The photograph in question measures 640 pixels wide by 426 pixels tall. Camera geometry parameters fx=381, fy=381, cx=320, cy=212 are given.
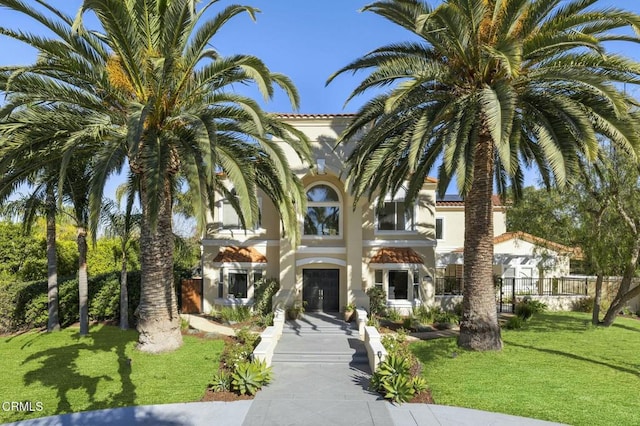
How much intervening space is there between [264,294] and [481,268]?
9.62 metres

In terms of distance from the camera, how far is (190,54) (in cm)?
1093

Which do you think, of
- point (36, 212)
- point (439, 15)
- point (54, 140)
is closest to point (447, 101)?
point (439, 15)

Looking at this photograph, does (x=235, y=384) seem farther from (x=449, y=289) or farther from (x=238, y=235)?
(x=449, y=289)

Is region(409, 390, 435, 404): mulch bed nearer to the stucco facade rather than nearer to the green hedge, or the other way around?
the stucco facade

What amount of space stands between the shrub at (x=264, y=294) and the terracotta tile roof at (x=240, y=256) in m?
1.09

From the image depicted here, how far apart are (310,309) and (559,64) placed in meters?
14.2

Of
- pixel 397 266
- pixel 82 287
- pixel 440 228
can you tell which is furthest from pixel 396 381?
pixel 440 228

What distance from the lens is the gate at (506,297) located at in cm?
1979

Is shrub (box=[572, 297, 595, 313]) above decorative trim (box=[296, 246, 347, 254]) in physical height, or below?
below

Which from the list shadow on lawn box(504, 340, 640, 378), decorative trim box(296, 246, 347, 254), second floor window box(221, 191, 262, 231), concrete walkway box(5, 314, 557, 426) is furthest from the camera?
second floor window box(221, 191, 262, 231)

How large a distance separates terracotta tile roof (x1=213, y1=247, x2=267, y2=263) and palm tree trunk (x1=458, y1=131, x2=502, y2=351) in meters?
10.1

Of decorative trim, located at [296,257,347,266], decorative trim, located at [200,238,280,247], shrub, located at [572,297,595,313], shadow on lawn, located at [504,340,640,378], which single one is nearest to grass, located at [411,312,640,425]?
shadow on lawn, located at [504,340,640,378]
